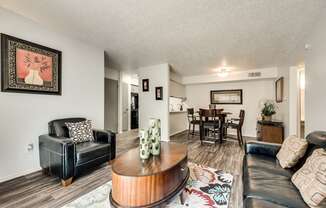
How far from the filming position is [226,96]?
21.2 ft

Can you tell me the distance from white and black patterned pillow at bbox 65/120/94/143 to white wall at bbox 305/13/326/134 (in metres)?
3.61

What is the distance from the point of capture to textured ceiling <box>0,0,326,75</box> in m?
2.07

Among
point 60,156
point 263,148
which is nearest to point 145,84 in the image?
point 60,156

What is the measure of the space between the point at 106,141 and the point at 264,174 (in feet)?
8.03

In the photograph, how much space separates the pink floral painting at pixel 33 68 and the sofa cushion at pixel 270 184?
330 cm

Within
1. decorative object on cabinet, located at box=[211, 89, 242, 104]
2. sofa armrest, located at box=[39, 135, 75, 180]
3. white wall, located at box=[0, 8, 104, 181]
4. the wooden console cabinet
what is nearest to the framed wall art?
white wall, located at box=[0, 8, 104, 181]

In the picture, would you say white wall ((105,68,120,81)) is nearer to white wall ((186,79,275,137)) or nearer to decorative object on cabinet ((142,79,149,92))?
decorative object on cabinet ((142,79,149,92))

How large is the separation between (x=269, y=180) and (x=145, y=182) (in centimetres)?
120

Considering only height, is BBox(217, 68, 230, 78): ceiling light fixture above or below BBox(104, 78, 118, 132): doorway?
above

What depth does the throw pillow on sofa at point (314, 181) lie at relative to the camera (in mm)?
1106

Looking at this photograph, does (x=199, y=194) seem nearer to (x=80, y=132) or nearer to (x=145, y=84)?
(x=80, y=132)

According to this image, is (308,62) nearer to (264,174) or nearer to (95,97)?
(264,174)

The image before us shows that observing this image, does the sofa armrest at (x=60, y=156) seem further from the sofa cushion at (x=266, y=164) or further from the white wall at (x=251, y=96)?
the white wall at (x=251, y=96)

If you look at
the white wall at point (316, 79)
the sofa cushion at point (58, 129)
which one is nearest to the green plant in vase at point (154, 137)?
the sofa cushion at point (58, 129)
